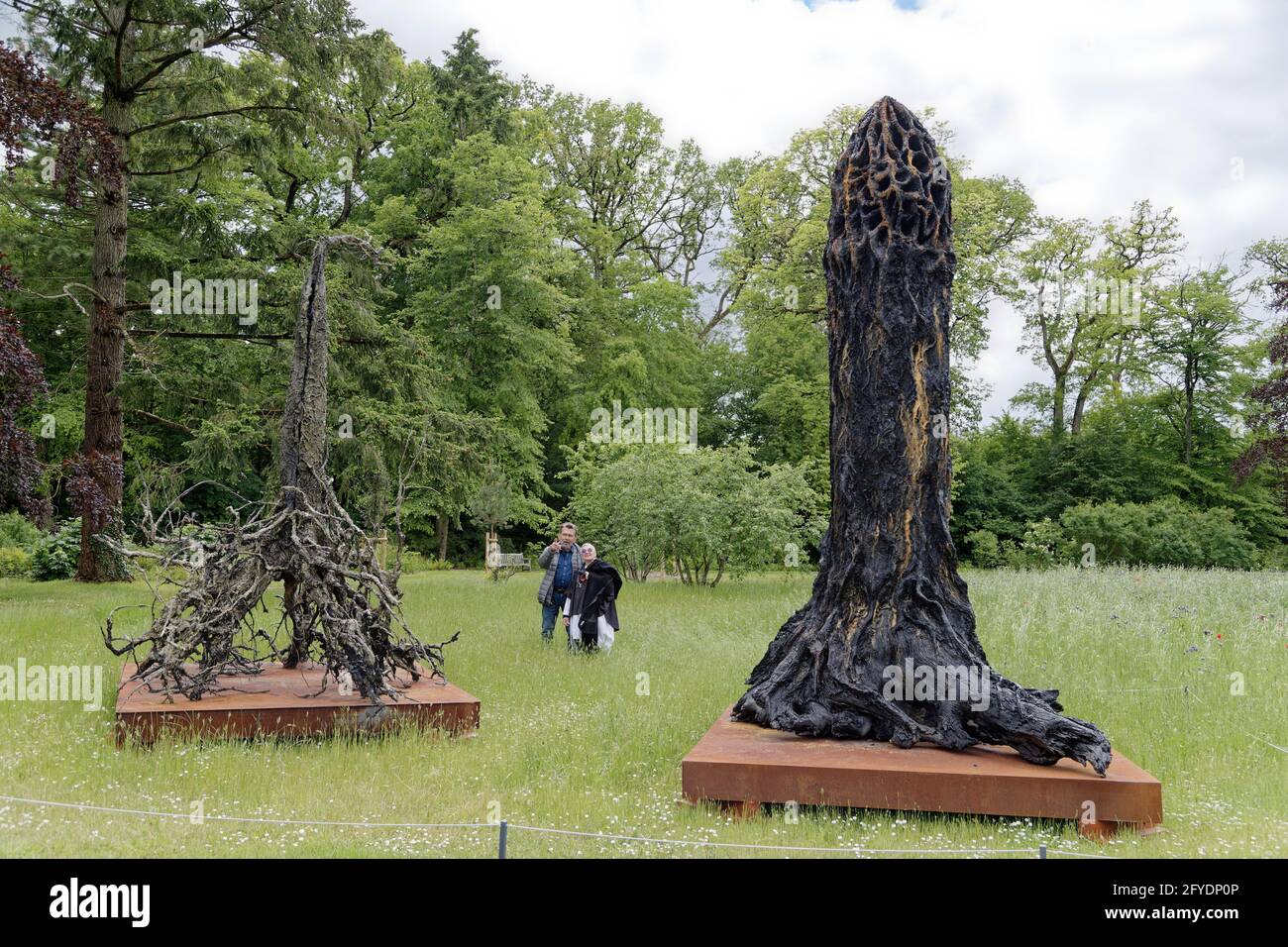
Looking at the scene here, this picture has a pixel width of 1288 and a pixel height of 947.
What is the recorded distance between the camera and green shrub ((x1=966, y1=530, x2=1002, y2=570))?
107ft

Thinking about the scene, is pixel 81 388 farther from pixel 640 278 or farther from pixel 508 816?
pixel 508 816

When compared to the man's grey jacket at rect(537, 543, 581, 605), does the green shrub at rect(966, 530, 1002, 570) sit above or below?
below

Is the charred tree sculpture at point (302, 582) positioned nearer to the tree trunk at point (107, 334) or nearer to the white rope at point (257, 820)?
the white rope at point (257, 820)

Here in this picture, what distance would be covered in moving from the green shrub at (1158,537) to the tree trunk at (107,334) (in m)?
24.5

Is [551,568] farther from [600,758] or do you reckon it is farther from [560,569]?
[600,758]

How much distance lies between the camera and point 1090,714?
8531 mm

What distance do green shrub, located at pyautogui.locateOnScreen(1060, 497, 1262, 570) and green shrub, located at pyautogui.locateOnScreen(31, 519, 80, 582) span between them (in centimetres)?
2588

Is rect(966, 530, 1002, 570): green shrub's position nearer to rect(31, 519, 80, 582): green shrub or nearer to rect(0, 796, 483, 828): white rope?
rect(31, 519, 80, 582): green shrub

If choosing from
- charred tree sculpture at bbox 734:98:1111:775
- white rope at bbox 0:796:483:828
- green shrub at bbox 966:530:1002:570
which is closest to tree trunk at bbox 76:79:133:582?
white rope at bbox 0:796:483:828

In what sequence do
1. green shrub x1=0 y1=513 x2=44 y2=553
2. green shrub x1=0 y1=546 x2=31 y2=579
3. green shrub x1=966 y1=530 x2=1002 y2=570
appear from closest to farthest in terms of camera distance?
green shrub x1=0 y1=546 x2=31 y2=579 → green shrub x1=0 y1=513 x2=44 y2=553 → green shrub x1=966 y1=530 x2=1002 y2=570

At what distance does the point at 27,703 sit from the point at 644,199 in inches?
1368

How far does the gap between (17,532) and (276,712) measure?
900 inches

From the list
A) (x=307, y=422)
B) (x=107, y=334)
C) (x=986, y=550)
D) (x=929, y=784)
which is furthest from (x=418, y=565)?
(x=929, y=784)

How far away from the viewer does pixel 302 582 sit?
27.9 feet
